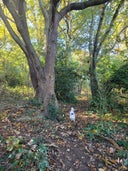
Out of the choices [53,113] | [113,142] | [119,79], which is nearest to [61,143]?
[113,142]

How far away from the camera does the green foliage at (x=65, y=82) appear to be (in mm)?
7625

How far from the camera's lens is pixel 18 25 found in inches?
207

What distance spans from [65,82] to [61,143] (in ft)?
14.5

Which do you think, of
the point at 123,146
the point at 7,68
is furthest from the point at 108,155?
the point at 7,68

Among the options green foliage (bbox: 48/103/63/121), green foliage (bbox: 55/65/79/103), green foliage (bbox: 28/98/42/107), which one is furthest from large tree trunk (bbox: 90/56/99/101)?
green foliage (bbox: 48/103/63/121)

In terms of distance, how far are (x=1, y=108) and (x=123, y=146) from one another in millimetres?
3258

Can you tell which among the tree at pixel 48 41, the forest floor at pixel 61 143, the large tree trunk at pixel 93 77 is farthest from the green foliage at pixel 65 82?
the forest floor at pixel 61 143

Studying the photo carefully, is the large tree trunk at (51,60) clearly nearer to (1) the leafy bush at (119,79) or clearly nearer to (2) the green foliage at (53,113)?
(2) the green foliage at (53,113)

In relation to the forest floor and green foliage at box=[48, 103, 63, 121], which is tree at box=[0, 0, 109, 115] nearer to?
green foliage at box=[48, 103, 63, 121]

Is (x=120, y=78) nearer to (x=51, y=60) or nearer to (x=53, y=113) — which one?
(x=51, y=60)

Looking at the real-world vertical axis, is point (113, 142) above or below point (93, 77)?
below

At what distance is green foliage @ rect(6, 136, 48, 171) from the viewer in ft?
8.76

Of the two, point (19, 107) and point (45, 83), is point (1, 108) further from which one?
point (45, 83)

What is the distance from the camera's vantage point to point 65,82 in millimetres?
7668
